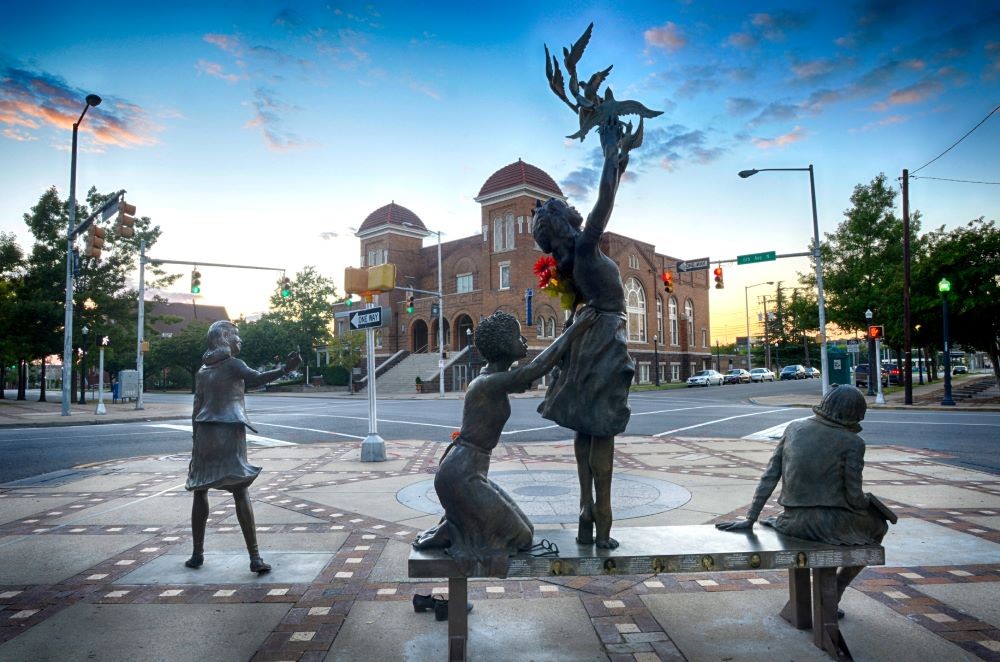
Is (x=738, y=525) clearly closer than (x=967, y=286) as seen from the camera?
Yes

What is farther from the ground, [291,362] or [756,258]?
[756,258]

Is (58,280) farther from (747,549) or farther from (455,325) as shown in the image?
(747,549)

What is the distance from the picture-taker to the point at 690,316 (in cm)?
6162

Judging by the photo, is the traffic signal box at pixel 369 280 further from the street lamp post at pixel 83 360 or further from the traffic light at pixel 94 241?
the street lamp post at pixel 83 360

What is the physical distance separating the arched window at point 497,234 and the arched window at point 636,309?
538 inches

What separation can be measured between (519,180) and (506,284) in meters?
8.08

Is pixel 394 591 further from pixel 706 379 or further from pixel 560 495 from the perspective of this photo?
pixel 706 379

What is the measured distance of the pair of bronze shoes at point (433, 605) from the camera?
144 inches

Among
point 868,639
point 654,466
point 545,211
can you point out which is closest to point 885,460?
point 654,466

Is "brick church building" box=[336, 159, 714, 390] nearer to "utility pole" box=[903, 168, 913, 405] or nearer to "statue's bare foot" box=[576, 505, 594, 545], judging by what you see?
"utility pole" box=[903, 168, 913, 405]

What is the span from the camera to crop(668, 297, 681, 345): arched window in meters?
58.8

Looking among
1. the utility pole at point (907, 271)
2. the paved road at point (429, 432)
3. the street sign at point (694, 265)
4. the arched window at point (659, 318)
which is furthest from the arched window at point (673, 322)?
the street sign at point (694, 265)

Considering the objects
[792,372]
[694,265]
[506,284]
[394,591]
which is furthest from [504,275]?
[394,591]

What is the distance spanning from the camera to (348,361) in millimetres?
51188
